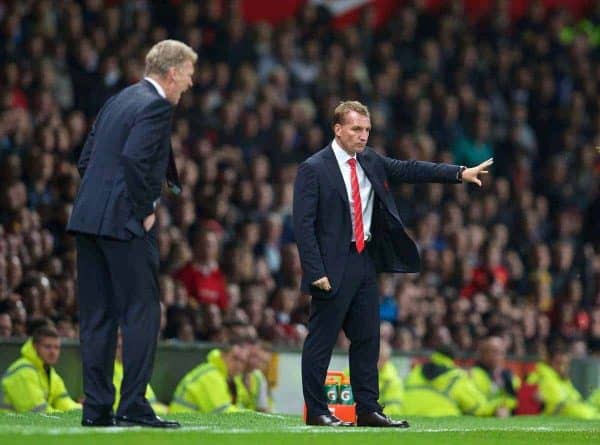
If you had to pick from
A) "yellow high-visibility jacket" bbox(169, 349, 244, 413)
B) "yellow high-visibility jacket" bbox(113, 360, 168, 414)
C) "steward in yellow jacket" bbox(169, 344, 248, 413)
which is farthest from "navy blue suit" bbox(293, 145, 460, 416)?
"yellow high-visibility jacket" bbox(169, 349, 244, 413)

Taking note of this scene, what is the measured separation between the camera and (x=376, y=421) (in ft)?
31.3

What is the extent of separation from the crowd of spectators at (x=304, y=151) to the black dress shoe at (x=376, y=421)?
14.3ft

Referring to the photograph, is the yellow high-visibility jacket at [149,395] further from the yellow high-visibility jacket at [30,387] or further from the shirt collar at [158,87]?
the shirt collar at [158,87]

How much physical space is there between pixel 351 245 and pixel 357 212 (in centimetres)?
21

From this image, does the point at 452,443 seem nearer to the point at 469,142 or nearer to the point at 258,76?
the point at 258,76

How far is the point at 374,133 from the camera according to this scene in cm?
1894

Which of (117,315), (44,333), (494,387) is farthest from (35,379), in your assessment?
(494,387)

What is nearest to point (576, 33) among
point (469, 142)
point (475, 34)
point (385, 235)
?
point (475, 34)

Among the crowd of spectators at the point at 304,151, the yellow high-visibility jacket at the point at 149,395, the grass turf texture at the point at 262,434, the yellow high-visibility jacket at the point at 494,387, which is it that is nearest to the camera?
the grass turf texture at the point at 262,434

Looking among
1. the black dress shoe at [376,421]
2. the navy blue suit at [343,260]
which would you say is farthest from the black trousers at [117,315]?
the black dress shoe at [376,421]

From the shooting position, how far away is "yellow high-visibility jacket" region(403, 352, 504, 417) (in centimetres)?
1558

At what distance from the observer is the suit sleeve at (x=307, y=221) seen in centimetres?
944

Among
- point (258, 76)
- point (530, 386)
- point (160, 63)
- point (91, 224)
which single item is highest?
point (258, 76)

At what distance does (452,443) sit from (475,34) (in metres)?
14.4
